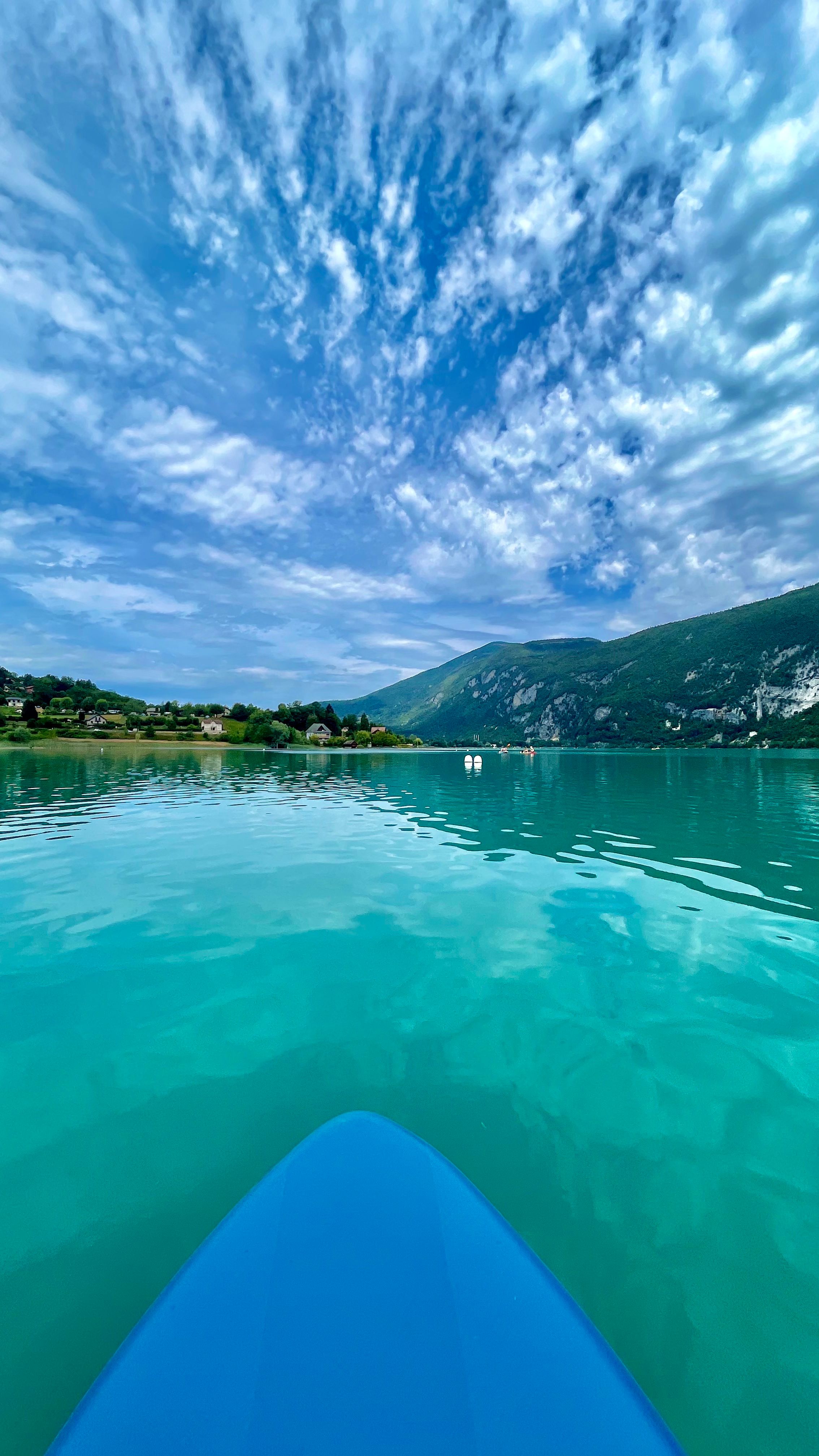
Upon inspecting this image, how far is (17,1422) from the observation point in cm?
284

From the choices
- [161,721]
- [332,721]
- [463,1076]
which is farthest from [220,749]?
[463,1076]

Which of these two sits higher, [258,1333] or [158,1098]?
[258,1333]

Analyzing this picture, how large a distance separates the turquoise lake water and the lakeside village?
397 ft

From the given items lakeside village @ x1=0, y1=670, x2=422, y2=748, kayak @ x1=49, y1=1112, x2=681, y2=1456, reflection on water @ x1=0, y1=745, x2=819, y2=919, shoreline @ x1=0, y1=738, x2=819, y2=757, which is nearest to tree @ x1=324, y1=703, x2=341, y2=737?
lakeside village @ x1=0, y1=670, x2=422, y2=748

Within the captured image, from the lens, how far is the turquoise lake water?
344cm

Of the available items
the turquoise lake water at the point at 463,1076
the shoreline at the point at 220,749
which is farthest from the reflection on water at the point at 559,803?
the shoreline at the point at 220,749

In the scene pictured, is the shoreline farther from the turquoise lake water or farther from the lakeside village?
the turquoise lake water

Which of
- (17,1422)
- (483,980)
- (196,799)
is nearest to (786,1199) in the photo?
(483,980)

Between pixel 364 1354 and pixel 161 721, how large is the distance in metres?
163

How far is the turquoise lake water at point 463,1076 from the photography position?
135 inches

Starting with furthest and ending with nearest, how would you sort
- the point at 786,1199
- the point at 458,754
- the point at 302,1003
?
the point at 458,754
the point at 302,1003
the point at 786,1199

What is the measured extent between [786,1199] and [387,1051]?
4.03 m

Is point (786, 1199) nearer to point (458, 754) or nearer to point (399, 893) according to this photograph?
point (399, 893)

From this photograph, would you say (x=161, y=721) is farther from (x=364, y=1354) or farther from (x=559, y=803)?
(x=364, y=1354)
